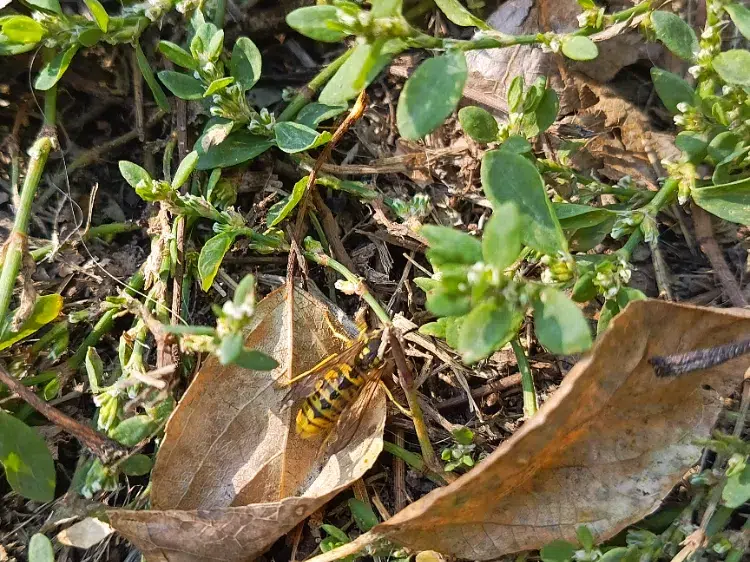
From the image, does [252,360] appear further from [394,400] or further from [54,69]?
[54,69]

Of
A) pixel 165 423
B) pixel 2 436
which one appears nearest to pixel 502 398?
pixel 165 423

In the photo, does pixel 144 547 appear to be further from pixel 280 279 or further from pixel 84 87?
pixel 84 87

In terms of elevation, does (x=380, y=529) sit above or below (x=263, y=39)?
below

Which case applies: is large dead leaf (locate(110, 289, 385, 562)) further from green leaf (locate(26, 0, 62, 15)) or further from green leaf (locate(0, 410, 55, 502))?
green leaf (locate(26, 0, 62, 15))

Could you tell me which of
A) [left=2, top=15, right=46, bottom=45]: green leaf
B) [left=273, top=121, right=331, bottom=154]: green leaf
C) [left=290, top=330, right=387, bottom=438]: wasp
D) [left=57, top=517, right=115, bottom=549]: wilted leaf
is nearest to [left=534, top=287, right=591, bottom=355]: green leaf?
[left=290, top=330, right=387, bottom=438]: wasp

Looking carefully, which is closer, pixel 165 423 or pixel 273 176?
pixel 165 423

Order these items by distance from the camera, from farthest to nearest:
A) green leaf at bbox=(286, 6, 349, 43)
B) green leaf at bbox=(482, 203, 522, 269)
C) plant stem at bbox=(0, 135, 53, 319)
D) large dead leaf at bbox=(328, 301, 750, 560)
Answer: plant stem at bbox=(0, 135, 53, 319) → large dead leaf at bbox=(328, 301, 750, 560) → green leaf at bbox=(286, 6, 349, 43) → green leaf at bbox=(482, 203, 522, 269)
